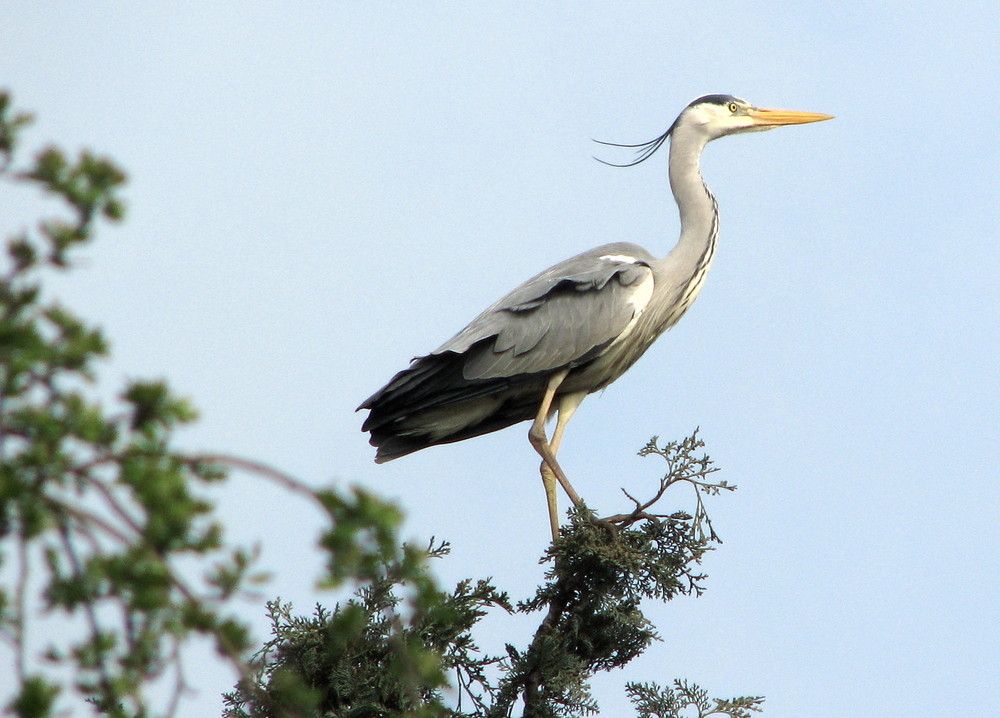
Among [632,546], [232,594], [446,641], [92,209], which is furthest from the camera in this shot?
[632,546]

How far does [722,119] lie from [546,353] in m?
2.18

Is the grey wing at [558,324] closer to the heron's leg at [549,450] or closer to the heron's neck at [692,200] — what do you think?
the heron's leg at [549,450]

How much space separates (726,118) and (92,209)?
6040mm

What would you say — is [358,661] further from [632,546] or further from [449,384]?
[449,384]

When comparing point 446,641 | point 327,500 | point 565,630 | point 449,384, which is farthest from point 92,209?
point 449,384

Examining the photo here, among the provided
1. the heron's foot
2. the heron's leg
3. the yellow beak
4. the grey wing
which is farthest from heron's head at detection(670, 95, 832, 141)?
the heron's foot


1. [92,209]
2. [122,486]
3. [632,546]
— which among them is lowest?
[122,486]

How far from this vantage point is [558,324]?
653 cm

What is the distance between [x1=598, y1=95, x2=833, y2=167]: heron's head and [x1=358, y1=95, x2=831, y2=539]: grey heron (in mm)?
754

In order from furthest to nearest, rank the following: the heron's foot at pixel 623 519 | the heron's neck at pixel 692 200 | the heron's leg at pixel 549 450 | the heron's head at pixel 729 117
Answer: the heron's head at pixel 729 117, the heron's neck at pixel 692 200, the heron's leg at pixel 549 450, the heron's foot at pixel 623 519

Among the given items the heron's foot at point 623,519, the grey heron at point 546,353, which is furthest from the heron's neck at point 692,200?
the heron's foot at point 623,519

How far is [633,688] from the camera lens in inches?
195

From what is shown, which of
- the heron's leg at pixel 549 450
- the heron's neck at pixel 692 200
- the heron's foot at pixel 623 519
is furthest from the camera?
the heron's neck at pixel 692 200

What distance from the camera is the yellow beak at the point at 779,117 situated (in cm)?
788
